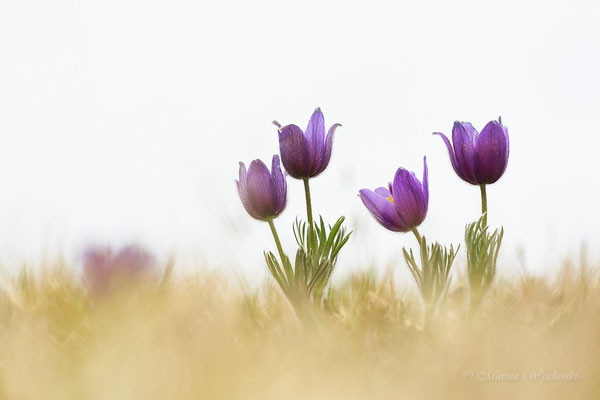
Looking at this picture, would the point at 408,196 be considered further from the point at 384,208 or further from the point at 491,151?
the point at 491,151

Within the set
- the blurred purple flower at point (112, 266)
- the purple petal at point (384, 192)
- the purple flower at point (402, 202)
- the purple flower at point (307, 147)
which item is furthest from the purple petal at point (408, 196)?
the blurred purple flower at point (112, 266)

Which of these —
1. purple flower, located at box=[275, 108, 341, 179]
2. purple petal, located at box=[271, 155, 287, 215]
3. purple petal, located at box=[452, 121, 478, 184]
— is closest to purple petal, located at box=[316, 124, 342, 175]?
purple flower, located at box=[275, 108, 341, 179]

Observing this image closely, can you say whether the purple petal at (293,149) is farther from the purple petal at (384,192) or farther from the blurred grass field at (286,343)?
the blurred grass field at (286,343)

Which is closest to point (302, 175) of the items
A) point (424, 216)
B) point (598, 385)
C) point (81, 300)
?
point (424, 216)

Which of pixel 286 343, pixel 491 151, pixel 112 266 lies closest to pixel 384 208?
pixel 491 151

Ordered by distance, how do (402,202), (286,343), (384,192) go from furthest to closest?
(384,192)
(402,202)
(286,343)
